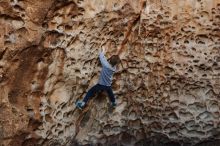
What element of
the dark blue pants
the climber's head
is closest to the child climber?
the dark blue pants

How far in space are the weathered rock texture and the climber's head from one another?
0.06 metres

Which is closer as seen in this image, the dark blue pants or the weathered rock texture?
the weathered rock texture

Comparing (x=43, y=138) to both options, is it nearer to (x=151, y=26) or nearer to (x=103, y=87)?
(x=103, y=87)

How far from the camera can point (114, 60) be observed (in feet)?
15.7

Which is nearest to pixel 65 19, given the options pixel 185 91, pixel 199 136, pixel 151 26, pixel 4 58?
pixel 4 58

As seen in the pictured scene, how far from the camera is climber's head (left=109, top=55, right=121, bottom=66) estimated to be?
15.6ft

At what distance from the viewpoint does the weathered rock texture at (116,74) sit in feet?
13.4

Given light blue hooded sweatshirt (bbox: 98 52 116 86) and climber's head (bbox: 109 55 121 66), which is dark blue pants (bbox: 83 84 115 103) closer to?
light blue hooded sweatshirt (bbox: 98 52 116 86)

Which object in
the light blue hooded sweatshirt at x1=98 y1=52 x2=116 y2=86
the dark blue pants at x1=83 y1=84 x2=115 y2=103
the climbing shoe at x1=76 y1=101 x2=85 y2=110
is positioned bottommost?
the climbing shoe at x1=76 y1=101 x2=85 y2=110

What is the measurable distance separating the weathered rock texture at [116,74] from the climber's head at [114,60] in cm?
A: 6

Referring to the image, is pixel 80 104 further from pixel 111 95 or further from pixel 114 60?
pixel 114 60

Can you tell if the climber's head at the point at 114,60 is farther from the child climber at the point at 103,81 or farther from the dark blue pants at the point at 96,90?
the dark blue pants at the point at 96,90

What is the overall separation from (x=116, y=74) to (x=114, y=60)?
0.56ft

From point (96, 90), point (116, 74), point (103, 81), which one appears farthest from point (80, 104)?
point (116, 74)
